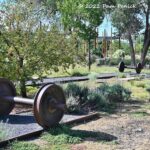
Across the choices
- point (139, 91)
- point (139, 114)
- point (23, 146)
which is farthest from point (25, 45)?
point (139, 91)

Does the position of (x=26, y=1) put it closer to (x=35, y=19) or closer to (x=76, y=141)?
(x=35, y=19)

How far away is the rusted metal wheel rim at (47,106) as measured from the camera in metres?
7.92

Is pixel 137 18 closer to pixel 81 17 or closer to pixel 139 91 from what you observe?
pixel 81 17

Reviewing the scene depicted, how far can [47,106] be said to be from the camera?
8.14 metres

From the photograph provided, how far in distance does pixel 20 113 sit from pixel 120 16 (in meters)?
22.5

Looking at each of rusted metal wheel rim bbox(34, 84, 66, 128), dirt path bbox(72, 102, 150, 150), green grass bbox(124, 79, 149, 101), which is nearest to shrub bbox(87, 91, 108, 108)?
dirt path bbox(72, 102, 150, 150)

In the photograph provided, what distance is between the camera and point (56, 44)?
12.2m

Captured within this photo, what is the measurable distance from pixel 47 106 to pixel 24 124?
959 mm

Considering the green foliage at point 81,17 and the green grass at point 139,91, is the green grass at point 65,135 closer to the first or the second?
the green grass at point 139,91

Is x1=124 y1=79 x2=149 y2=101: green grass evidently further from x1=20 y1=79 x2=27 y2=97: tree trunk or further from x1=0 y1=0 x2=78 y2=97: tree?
x1=20 y1=79 x2=27 y2=97: tree trunk

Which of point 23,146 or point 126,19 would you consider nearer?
point 23,146

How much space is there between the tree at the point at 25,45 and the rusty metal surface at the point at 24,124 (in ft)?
6.41

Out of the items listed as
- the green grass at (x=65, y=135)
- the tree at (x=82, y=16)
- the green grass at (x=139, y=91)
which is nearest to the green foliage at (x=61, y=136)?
the green grass at (x=65, y=135)

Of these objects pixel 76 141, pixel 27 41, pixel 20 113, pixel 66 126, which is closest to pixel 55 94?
pixel 66 126
